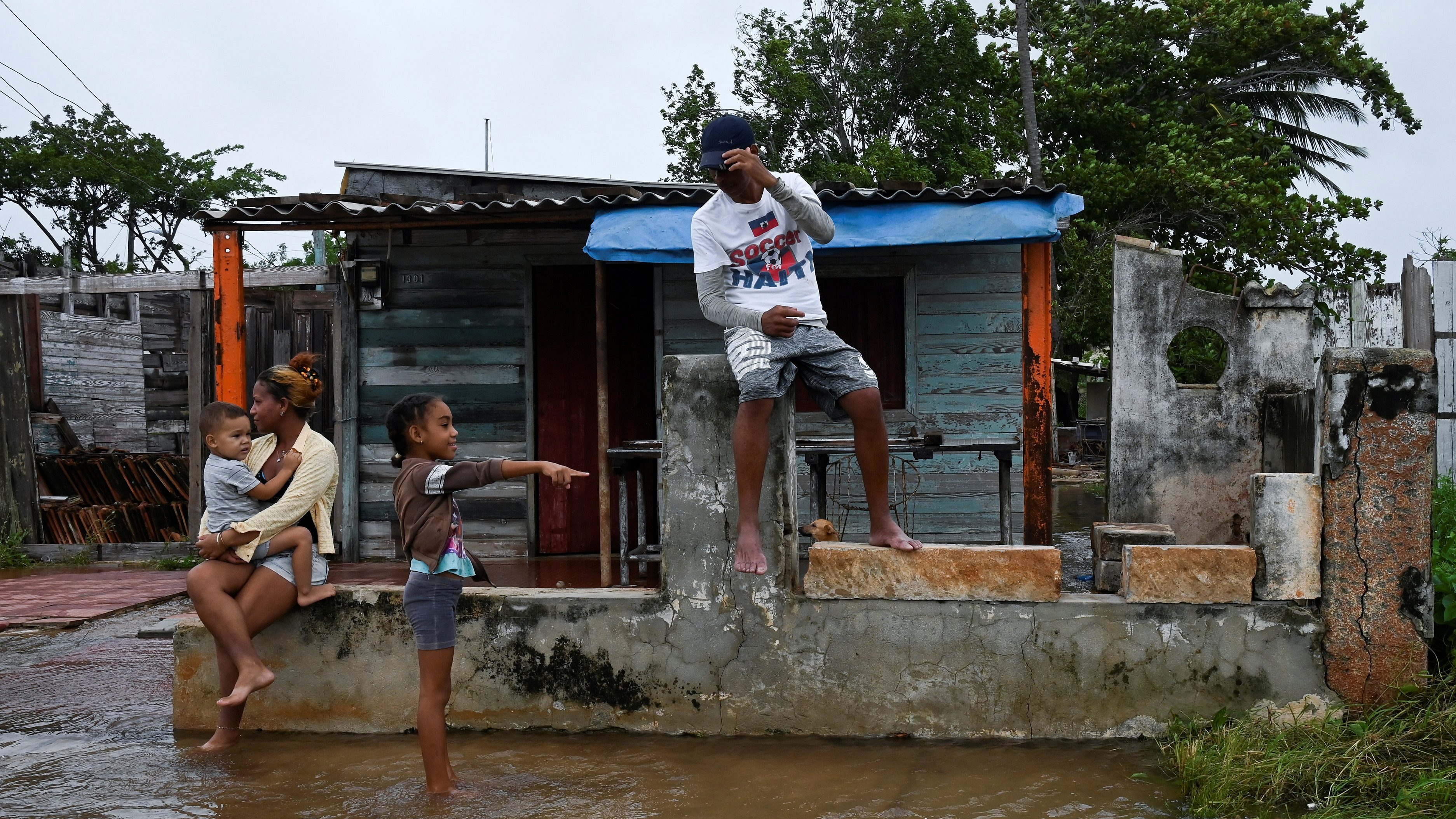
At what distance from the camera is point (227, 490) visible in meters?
3.93

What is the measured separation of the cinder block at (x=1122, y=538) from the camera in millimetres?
4262

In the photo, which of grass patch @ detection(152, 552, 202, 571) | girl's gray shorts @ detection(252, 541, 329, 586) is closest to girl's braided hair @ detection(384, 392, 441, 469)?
girl's gray shorts @ detection(252, 541, 329, 586)

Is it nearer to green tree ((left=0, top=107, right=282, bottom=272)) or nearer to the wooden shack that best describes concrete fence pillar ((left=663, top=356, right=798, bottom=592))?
the wooden shack

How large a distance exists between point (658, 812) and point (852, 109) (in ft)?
60.3

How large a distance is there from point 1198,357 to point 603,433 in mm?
9867

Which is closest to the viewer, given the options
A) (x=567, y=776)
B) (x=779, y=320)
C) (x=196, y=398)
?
(x=567, y=776)

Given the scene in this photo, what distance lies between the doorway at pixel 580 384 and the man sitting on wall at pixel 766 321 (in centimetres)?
441

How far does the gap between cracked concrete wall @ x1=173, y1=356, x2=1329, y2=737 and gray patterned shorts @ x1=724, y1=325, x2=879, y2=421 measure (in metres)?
0.16

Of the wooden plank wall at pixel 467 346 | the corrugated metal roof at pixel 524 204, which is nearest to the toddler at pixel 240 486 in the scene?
the corrugated metal roof at pixel 524 204

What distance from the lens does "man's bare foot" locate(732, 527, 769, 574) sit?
3846 millimetres

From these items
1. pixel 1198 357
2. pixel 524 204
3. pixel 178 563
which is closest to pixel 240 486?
pixel 524 204

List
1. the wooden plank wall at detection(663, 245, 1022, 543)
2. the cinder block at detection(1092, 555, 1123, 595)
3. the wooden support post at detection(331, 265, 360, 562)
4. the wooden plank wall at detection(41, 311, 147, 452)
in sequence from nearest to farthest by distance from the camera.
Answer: the cinder block at detection(1092, 555, 1123, 595) < the wooden plank wall at detection(663, 245, 1022, 543) < the wooden support post at detection(331, 265, 360, 562) < the wooden plank wall at detection(41, 311, 147, 452)

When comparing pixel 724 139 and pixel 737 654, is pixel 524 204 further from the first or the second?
pixel 737 654

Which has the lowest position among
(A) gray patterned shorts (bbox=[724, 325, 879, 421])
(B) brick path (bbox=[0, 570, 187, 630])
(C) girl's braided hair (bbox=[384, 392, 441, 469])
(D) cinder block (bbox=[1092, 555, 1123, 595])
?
(B) brick path (bbox=[0, 570, 187, 630])
